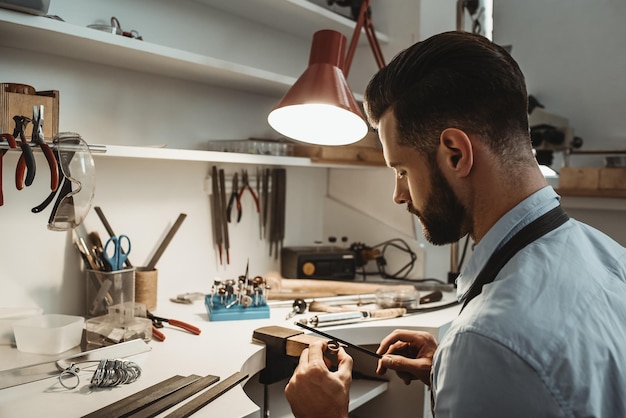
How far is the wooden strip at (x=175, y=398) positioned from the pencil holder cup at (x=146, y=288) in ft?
2.14

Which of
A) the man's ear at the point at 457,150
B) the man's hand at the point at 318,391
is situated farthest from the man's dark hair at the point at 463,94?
the man's hand at the point at 318,391

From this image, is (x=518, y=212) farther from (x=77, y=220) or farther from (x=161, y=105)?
(x=161, y=105)

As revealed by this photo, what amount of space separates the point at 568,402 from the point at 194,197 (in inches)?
61.8

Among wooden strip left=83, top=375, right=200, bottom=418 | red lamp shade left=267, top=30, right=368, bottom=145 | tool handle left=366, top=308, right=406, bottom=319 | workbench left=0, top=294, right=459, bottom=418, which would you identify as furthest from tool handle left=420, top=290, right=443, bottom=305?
wooden strip left=83, top=375, right=200, bottom=418

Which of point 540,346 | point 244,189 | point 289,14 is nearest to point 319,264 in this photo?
point 244,189

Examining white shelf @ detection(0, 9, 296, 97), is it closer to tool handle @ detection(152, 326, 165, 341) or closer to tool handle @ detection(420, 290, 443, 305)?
tool handle @ detection(152, 326, 165, 341)

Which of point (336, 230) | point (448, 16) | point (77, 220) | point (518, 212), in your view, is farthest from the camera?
point (336, 230)

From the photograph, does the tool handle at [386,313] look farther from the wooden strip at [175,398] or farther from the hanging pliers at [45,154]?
the hanging pliers at [45,154]

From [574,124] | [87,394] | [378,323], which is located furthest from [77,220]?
[574,124]

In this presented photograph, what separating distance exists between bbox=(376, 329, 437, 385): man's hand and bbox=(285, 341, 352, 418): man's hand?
0.15m

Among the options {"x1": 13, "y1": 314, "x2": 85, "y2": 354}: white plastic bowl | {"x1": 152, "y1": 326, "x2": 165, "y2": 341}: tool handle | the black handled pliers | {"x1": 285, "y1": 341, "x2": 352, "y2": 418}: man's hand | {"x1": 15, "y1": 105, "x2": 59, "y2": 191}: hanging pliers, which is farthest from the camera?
the black handled pliers

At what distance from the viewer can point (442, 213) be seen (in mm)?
986

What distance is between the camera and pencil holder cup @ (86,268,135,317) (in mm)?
1610

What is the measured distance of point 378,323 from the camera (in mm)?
1688
